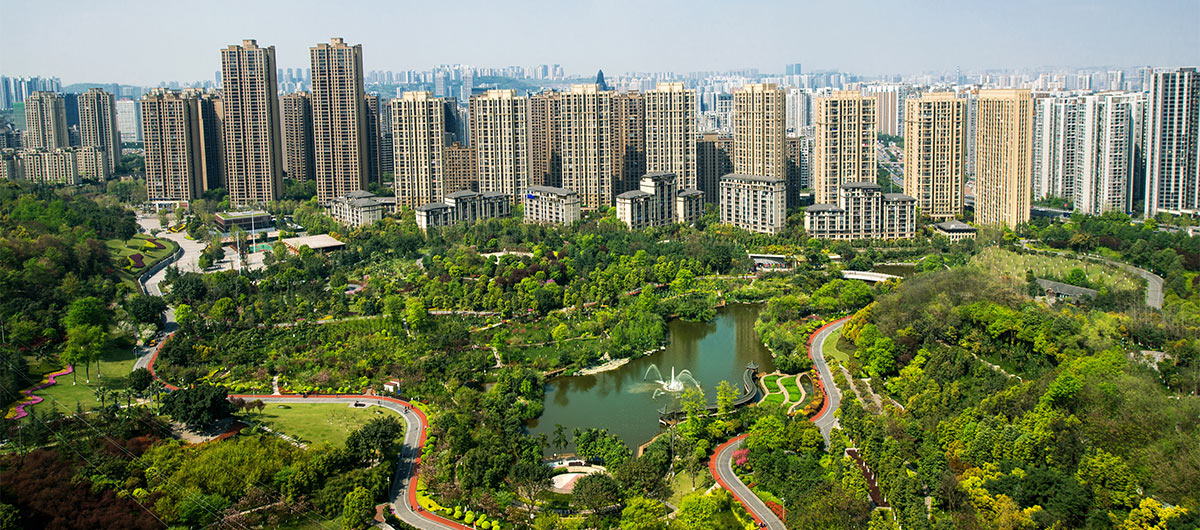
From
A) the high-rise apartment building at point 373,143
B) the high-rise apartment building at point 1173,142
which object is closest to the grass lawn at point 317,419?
the high-rise apartment building at point 373,143

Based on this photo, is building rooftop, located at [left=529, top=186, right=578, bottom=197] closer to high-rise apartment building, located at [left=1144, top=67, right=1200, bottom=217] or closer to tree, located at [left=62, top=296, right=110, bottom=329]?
tree, located at [left=62, top=296, right=110, bottom=329]

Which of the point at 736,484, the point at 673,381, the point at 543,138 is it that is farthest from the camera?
the point at 543,138

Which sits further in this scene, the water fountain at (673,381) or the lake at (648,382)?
Answer: the water fountain at (673,381)

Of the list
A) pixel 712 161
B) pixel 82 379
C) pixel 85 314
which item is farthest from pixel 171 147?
pixel 82 379

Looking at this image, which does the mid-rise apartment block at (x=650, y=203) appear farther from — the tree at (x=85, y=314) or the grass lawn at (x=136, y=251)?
the tree at (x=85, y=314)

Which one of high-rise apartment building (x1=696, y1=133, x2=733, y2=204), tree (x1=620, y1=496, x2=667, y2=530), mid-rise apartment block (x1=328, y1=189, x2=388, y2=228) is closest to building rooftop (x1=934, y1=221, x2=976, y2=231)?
high-rise apartment building (x1=696, y1=133, x2=733, y2=204)

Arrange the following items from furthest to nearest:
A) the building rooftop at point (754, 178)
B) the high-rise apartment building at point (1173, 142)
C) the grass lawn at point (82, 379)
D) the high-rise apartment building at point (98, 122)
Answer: the high-rise apartment building at point (98, 122), the building rooftop at point (754, 178), the high-rise apartment building at point (1173, 142), the grass lawn at point (82, 379)

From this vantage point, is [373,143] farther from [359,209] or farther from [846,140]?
[846,140]
